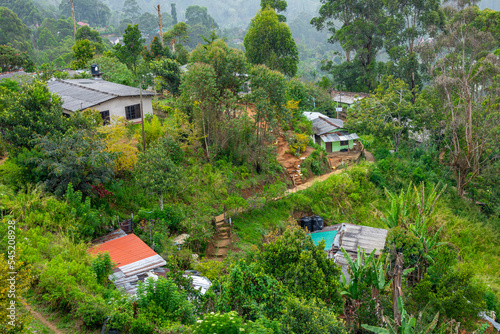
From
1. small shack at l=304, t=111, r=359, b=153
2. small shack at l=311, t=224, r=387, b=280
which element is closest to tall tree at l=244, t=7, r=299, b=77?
small shack at l=304, t=111, r=359, b=153

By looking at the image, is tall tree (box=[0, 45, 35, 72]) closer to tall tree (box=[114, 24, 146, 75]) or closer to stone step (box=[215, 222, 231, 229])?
tall tree (box=[114, 24, 146, 75])

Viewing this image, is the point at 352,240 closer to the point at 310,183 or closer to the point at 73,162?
the point at 310,183

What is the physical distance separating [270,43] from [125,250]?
2497 centimetres

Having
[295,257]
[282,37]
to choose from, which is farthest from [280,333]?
[282,37]

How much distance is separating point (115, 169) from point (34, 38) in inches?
2795

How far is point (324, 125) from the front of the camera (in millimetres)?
26438

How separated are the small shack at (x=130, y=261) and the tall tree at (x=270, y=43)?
77.3 feet

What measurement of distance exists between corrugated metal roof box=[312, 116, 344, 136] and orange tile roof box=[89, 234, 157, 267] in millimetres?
16575

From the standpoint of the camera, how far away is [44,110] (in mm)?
14930

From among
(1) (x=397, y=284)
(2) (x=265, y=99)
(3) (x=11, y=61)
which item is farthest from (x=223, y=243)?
(3) (x=11, y=61)

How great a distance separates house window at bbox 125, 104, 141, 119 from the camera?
21.9 m

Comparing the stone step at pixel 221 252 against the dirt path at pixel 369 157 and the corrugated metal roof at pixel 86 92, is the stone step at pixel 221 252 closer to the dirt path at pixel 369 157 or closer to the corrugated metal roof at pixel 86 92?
the corrugated metal roof at pixel 86 92

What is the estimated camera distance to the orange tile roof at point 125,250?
1112 cm

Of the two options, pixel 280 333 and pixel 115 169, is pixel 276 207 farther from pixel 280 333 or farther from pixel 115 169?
pixel 280 333
